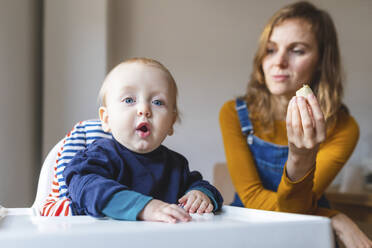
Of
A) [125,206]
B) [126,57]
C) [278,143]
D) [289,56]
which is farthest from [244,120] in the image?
[126,57]

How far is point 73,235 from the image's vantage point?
35cm

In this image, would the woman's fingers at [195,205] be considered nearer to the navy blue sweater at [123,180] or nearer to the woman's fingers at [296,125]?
the navy blue sweater at [123,180]

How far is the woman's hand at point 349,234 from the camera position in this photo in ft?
2.78

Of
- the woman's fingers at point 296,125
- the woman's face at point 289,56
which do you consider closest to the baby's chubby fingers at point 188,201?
the woman's fingers at point 296,125

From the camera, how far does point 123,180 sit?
625 millimetres

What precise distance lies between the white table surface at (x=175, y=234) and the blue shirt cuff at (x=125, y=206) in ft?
0.23

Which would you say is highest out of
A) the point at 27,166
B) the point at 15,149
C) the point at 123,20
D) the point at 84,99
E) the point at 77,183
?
the point at 123,20

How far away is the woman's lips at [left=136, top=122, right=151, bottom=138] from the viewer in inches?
24.8

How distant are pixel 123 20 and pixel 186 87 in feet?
1.65

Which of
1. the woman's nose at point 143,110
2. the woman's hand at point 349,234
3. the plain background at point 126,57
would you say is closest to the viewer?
the woman's nose at point 143,110

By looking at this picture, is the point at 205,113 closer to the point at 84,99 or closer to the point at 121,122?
the point at 84,99

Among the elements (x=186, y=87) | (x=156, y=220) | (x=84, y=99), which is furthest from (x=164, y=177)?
(x=186, y=87)

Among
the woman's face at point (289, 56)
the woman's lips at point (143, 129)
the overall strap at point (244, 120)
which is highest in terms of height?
the woman's face at point (289, 56)

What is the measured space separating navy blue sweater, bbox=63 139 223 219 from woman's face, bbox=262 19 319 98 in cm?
46
